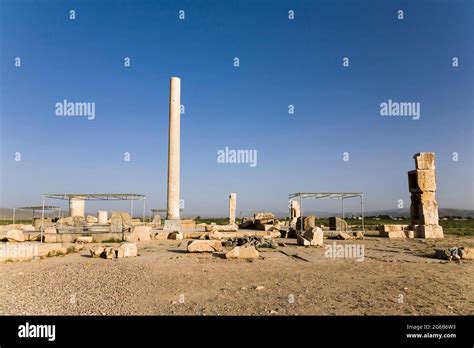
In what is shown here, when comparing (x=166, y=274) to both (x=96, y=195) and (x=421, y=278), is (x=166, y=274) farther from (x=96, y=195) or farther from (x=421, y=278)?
(x=96, y=195)

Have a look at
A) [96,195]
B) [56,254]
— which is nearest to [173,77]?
[96,195]

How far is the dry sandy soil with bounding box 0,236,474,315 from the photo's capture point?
520 centimetres

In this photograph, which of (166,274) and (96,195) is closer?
(166,274)

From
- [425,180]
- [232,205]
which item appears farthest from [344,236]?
[232,205]

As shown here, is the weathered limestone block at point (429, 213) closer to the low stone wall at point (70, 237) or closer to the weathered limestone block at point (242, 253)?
the weathered limestone block at point (242, 253)

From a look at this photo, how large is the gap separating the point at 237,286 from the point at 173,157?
15.4 metres

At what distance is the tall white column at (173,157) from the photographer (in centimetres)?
2109

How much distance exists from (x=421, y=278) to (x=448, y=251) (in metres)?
4.13

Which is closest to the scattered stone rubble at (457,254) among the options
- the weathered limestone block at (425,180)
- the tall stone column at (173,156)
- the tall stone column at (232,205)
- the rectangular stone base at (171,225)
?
the weathered limestone block at (425,180)

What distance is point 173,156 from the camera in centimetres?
2125

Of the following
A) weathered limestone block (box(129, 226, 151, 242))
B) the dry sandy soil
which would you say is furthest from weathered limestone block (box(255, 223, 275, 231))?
the dry sandy soil

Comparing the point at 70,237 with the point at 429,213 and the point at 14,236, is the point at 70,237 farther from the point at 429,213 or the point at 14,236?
the point at 429,213
